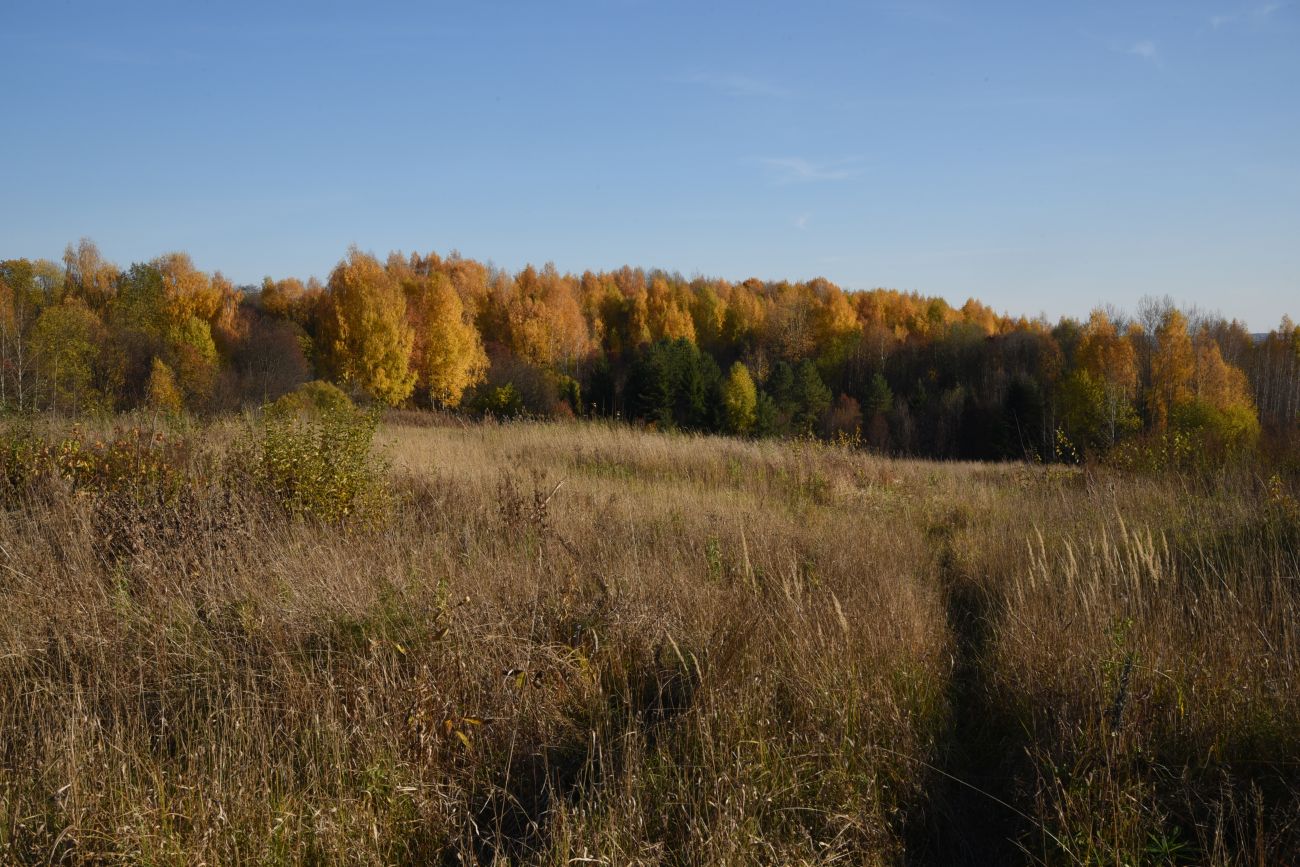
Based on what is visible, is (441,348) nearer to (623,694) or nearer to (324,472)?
(324,472)

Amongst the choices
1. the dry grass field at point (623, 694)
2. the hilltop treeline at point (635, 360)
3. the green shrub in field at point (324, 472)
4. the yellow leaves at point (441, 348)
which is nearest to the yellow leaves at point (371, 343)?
the hilltop treeline at point (635, 360)

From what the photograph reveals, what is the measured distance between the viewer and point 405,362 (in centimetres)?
3155

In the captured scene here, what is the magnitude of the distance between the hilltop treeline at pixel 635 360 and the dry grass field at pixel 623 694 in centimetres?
589

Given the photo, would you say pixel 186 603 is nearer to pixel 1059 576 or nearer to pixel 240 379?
pixel 1059 576

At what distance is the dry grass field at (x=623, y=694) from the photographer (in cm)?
274

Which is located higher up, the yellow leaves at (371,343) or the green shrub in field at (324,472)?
the yellow leaves at (371,343)

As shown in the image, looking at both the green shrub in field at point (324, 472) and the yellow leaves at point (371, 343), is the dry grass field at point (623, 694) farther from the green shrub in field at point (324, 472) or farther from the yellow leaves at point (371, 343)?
the yellow leaves at point (371, 343)

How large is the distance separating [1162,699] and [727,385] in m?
39.9

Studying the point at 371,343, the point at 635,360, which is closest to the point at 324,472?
the point at 371,343

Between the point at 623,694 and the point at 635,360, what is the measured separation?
44.4m

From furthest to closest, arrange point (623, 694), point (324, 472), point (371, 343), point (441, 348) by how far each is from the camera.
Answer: point (441, 348)
point (371, 343)
point (324, 472)
point (623, 694)

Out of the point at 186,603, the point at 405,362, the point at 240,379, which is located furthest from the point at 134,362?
the point at 186,603

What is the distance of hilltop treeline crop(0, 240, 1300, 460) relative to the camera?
26794 millimetres

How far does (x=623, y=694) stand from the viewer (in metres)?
3.70
